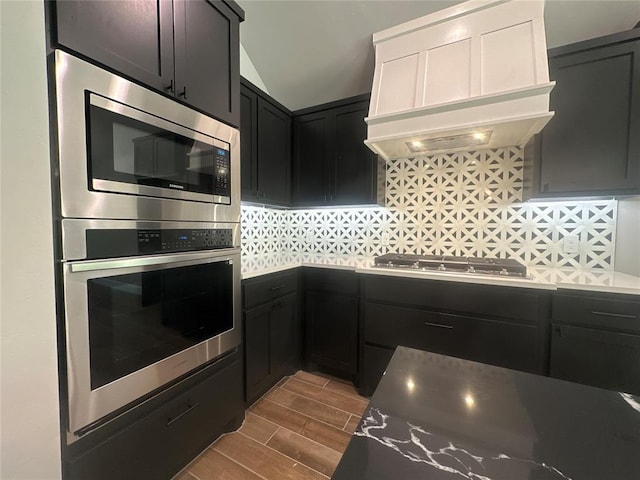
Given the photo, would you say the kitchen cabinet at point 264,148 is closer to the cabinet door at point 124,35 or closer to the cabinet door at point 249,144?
the cabinet door at point 249,144

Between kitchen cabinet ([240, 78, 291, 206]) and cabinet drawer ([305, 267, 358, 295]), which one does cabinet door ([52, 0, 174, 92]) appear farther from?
cabinet drawer ([305, 267, 358, 295])

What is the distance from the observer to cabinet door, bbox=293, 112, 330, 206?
95.8 inches

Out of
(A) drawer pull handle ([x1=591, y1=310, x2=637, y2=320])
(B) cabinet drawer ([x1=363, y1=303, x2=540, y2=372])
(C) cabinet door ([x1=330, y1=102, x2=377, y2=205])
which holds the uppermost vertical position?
(C) cabinet door ([x1=330, y1=102, x2=377, y2=205])

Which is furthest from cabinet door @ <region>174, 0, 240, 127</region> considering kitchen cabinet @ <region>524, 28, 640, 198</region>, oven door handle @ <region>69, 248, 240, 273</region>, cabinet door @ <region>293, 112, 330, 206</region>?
kitchen cabinet @ <region>524, 28, 640, 198</region>

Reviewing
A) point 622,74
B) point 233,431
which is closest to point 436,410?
point 233,431

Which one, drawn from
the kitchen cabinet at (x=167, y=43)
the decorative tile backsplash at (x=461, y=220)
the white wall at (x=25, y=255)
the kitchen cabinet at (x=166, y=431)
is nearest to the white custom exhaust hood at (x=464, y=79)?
the decorative tile backsplash at (x=461, y=220)

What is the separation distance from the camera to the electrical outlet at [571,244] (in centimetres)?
193

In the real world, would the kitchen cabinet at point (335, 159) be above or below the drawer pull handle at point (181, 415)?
above

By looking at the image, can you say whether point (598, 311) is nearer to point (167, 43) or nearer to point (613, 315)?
point (613, 315)

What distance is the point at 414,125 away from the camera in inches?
67.1

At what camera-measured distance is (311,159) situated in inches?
98.0

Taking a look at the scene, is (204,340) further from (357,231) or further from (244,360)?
(357,231)

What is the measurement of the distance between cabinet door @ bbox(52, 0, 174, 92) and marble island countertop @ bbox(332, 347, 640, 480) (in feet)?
4.63

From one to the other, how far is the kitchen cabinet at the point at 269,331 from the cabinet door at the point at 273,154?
0.72 metres
